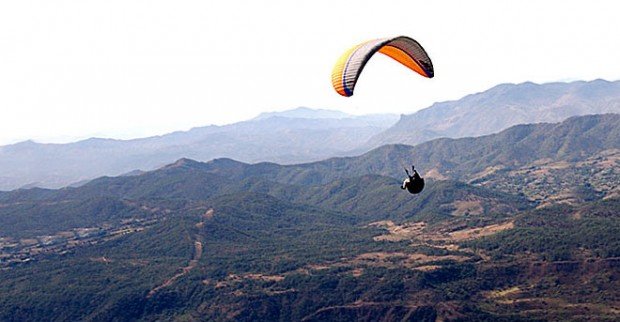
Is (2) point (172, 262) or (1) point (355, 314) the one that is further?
(2) point (172, 262)

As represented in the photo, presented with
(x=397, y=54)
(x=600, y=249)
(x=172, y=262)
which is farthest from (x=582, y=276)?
(x=172, y=262)

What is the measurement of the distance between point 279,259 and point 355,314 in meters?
48.5

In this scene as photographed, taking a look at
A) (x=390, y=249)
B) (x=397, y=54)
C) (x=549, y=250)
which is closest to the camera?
(x=397, y=54)

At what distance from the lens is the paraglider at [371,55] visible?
49.4 meters

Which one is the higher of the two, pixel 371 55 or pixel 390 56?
pixel 390 56

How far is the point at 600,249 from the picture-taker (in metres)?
152

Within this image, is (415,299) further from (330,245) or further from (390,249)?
(330,245)

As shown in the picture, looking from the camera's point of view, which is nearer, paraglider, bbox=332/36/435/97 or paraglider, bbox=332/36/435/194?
paraglider, bbox=332/36/435/194

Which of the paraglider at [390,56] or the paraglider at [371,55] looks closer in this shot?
the paraglider at [390,56]

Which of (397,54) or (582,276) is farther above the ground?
(397,54)

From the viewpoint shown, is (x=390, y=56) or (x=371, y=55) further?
(x=390, y=56)

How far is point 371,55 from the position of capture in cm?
4950

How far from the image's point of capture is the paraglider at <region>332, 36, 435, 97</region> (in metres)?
49.4

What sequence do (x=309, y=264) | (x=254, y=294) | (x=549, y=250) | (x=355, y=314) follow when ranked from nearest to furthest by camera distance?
(x=355, y=314) < (x=254, y=294) < (x=549, y=250) < (x=309, y=264)
